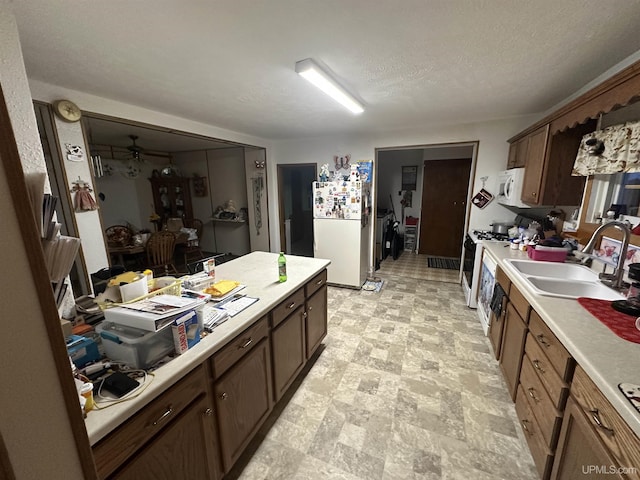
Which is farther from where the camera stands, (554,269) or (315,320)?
(315,320)

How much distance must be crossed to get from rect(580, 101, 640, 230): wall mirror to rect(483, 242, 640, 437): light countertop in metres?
0.87

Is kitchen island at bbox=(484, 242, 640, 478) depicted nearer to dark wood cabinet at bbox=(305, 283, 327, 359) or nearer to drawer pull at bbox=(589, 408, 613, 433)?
drawer pull at bbox=(589, 408, 613, 433)

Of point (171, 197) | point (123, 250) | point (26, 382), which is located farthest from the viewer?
point (171, 197)

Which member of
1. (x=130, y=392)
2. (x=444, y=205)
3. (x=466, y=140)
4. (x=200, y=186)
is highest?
(x=466, y=140)

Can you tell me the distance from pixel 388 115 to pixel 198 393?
3.13 meters

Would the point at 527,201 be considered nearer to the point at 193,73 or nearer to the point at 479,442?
the point at 479,442

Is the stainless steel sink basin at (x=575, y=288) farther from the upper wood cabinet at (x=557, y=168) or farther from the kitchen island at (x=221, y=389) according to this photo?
the kitchen island at (x=221, y=389)

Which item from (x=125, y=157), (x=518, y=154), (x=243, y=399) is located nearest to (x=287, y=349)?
(x=243, y=399)

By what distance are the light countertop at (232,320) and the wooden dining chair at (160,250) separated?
2.35 m

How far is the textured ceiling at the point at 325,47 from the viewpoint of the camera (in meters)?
1.19

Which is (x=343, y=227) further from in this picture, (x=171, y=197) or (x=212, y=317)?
(x=171, y=197)

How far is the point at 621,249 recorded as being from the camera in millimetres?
1471

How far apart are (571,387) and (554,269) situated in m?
1.26

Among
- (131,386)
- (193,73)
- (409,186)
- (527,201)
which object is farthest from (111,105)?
(409,186)
